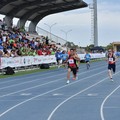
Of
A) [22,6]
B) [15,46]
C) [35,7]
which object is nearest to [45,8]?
[35,7]

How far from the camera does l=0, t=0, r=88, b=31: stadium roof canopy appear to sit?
5241 cm

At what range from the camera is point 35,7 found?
5684cm

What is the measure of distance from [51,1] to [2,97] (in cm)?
3875

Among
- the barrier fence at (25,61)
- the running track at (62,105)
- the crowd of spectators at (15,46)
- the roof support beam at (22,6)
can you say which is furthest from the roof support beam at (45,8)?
the running track at (62,105)

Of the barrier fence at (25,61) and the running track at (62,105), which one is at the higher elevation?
the barrier fence at (25,61)

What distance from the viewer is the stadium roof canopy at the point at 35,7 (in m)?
52.4

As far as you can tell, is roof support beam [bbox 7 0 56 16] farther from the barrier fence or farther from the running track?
the running track

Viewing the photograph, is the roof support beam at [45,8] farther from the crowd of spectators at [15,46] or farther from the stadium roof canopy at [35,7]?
the crowd of spectators at [15,46]

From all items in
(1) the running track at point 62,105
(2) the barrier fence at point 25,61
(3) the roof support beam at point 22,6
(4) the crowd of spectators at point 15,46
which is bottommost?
(1) the running track at point 62,105

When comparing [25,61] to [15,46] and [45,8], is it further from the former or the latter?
[45,8]

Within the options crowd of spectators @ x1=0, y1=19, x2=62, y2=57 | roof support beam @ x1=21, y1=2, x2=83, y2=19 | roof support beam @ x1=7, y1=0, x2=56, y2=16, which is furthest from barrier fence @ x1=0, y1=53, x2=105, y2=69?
roof support beam @ x1=21, y1=2, x2=83, y2=19

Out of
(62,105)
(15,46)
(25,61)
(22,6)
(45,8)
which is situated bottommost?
(62,105)

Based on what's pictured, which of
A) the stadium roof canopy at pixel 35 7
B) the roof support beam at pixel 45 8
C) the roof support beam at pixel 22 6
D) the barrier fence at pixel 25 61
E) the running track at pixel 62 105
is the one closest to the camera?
the running track at pixel 62 105

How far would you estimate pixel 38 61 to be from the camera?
37.8 m
